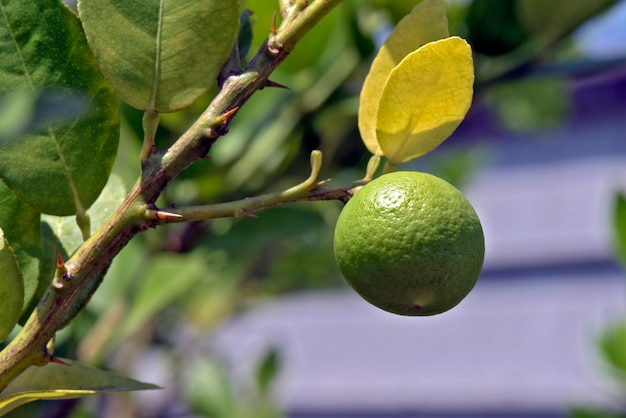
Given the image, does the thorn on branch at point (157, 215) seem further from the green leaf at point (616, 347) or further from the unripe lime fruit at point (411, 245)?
the green leaf at point (616, 347)

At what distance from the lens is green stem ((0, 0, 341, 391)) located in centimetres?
42

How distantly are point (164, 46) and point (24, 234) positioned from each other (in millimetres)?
149

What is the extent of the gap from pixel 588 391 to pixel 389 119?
5.16 metres

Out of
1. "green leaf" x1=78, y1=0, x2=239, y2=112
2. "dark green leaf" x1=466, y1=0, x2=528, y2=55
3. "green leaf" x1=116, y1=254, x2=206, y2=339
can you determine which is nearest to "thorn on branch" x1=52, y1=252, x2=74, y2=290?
"green leaf" x1=78, y1=0, x2=239, y2=112

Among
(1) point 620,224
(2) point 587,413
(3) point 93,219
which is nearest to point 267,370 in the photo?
(2) point 587,413

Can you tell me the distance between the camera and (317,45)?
0.93m

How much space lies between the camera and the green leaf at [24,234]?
50 centimetres

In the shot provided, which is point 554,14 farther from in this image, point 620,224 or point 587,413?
point 587,413

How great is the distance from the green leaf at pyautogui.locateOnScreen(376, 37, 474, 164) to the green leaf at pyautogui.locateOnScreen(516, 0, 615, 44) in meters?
0.48

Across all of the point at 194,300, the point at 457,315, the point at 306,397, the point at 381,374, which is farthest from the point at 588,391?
the point at 194,300

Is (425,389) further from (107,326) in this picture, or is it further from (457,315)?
(107,326)

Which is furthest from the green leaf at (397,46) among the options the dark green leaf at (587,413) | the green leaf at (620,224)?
the dark green leaf at (587,413)

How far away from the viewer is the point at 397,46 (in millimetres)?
490

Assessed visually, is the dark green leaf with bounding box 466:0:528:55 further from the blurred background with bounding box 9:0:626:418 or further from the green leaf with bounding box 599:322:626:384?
the green leaf with bounding box 599:322:626:384
